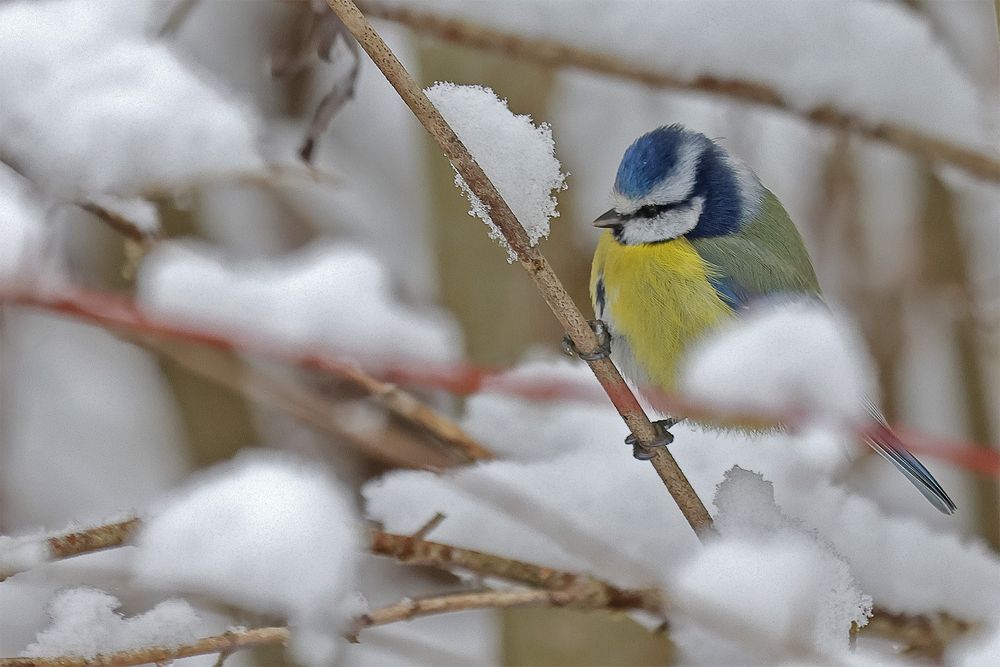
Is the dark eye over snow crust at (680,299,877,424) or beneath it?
over

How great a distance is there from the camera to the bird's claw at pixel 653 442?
0.75 metres

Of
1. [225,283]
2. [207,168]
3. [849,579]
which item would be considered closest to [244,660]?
[225,283]

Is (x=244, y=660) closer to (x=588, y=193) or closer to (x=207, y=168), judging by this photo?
(x=588, y=193)

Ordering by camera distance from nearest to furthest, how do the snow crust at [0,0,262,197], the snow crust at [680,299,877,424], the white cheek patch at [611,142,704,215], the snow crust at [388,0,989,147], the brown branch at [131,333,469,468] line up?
the snow crust at [680,299,877,424], the snow crust at [0,0,262,197], the brown branch at [131,333,469,468], the snow crust at [388,0,989,147], the white cheek patch at [611,142,704,215]

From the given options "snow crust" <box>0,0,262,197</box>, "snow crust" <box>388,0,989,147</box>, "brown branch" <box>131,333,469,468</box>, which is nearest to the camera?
"snow crust" <box>0,0,262,197</box>

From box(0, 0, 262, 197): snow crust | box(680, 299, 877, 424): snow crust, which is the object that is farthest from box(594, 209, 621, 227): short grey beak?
box(680, 299, 877, 424): snow crust

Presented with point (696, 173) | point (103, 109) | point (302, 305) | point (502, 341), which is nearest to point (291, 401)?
point (302, 305)

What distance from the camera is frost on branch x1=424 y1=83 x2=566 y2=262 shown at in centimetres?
67

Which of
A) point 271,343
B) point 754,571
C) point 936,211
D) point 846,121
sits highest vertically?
point 936,211

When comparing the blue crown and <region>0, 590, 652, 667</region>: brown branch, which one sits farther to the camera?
the blue crown

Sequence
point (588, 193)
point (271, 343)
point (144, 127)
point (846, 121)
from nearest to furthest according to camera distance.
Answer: point (271, 343) < point (144, 127) < point (846, 121) < point (588, 193)

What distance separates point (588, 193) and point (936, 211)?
58 centimetres

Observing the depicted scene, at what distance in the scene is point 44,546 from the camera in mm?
628

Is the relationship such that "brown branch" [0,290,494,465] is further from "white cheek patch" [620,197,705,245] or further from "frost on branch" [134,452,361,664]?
"white cheek patch" [620,197,705,245]
